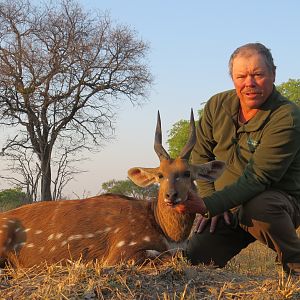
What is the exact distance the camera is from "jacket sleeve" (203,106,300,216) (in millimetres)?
5977

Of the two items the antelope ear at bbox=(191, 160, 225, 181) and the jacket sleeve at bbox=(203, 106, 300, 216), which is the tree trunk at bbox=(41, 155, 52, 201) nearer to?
the antelope ear at bbox=(191, 160, 225, 181)

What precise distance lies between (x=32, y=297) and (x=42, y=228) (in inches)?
118

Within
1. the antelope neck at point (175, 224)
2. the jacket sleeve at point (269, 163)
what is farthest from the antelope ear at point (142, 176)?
the jacket sleeve at point (269, 163)

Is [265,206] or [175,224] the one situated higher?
[265,206]

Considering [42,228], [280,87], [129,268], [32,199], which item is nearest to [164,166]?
[42,228]

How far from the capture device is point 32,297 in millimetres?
3922

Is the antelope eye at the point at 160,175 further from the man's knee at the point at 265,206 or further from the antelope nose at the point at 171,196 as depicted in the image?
the man's knee at the point at 265,206

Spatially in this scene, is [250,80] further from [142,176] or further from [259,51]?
[142,176]

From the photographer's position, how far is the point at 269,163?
19.8ft

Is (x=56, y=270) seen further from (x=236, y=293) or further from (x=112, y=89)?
(x=112, y=89)

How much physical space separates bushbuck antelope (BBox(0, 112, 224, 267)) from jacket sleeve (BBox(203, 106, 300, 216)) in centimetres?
55

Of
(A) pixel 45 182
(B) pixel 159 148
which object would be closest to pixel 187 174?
(B) pixel 159 148

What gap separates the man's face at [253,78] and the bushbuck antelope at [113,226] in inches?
25.9

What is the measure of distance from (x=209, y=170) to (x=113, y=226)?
1.27m
